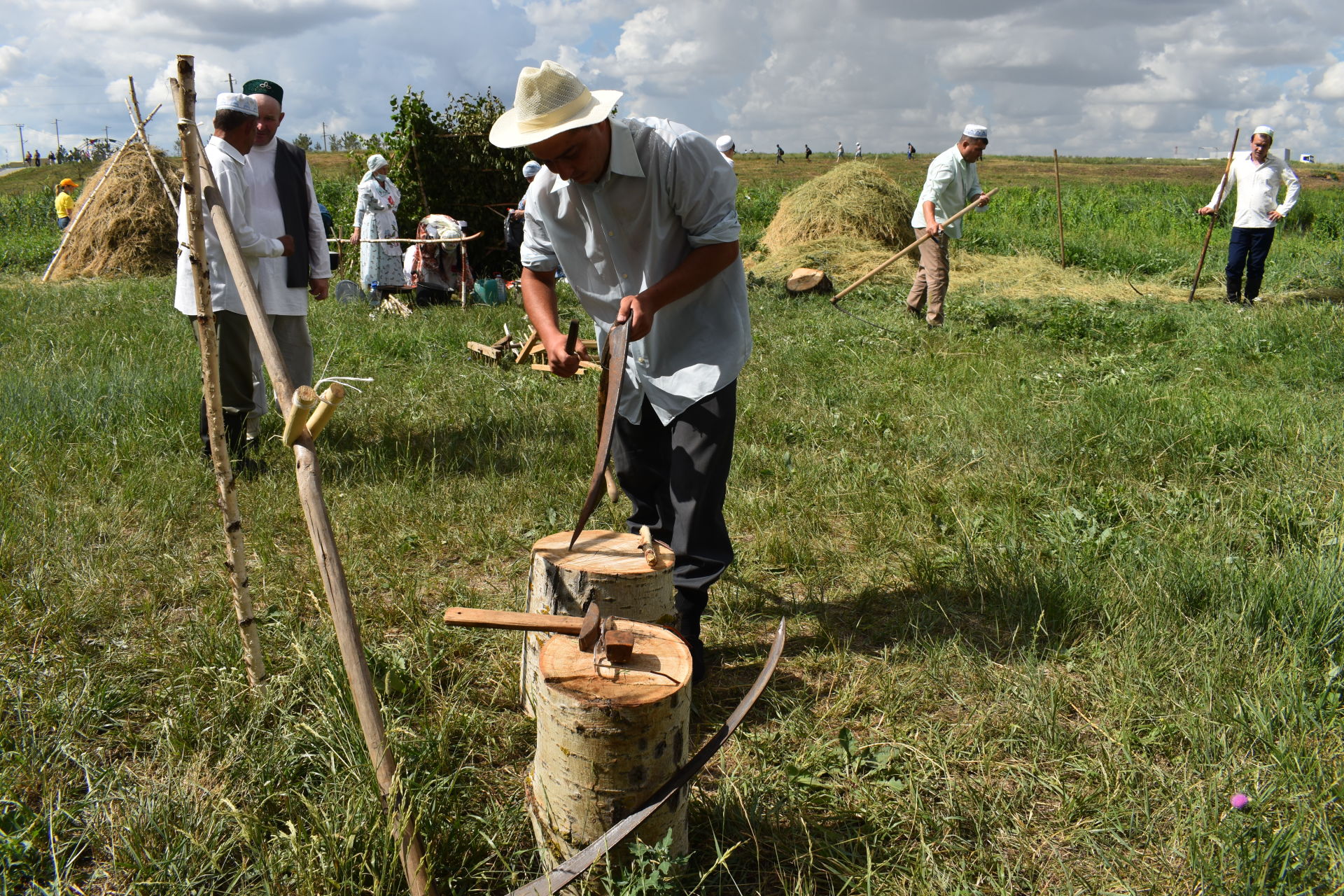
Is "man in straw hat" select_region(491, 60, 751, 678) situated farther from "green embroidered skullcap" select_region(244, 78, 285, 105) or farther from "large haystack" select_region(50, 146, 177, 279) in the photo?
"large haystack" select_region(50, 146, 177, 279)

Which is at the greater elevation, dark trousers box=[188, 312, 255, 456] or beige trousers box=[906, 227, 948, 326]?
beige trousers box=[906, 227, 948, 326]

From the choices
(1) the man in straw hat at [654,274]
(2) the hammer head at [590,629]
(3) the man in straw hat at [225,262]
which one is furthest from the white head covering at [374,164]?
(2) the hammer head at [590,629]

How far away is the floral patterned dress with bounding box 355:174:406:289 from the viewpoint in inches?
420

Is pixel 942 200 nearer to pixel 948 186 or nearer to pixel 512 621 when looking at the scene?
pixel 948 186

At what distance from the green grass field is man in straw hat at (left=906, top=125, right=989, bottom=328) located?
3.23m

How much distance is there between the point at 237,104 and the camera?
14.0 feet

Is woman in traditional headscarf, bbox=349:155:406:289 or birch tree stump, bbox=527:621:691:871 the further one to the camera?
woman in traditional headscarf, bbox=349:155:406:289

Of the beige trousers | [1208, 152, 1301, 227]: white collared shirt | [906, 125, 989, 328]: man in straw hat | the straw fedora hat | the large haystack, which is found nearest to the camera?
the straw fedora hat

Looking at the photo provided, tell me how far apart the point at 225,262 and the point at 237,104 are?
825mm

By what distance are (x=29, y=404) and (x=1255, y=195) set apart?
12594mm

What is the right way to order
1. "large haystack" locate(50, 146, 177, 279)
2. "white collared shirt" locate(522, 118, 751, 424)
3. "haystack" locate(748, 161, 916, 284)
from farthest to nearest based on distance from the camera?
"large haystack" locate(50, 146, 177, 279)
"haystack" locate(748, 161, 916, 284)
"white collared shirt" locate(522, 118, 751, 424)

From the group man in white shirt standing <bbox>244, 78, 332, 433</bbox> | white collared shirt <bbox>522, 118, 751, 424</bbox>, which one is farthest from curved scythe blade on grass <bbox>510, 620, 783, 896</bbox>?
man in white shirt standing <bbox>244, 78, 332, 433</bbox>

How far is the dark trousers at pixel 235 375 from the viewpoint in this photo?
473 centimetres

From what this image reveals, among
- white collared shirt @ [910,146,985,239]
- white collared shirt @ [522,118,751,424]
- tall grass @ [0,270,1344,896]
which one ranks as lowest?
tall grass @ [0,270,1344,896]
